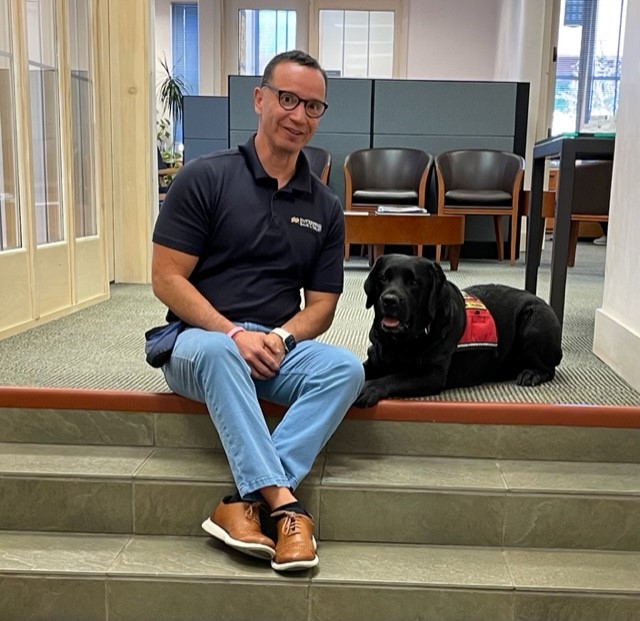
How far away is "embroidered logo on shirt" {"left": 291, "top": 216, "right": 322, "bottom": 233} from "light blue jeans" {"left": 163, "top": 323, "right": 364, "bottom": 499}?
31 centimetres

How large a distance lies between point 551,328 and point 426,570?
2.93 ft

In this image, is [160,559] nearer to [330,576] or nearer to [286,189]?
[330,576]

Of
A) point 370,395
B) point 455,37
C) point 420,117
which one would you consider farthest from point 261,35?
point 370,395

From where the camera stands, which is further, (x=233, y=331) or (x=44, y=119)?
(x=44, y=119)

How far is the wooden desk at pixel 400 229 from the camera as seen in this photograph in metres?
4.32

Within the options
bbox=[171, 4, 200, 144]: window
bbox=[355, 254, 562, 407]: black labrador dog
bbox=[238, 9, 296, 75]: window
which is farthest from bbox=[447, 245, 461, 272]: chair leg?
bbox=[171, 4, 200, 144]: window

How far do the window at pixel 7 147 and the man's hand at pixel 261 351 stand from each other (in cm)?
147

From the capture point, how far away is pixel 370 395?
186cm

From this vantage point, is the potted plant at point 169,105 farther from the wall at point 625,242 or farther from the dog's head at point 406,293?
the dog's head at point 406,293

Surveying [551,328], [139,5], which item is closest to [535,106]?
[139,5]

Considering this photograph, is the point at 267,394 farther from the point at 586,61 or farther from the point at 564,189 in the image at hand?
the point at 586,61

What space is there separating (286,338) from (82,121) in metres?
2.16

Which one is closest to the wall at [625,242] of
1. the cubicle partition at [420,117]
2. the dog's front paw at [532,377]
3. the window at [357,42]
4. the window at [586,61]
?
the dog's front paw at [532,377]

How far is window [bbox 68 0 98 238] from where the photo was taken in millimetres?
3273
